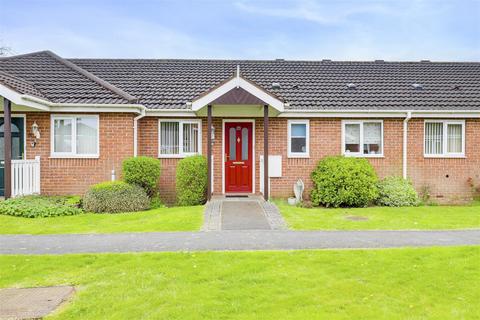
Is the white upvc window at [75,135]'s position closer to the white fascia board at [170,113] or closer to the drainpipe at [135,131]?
the drainpipe at [135,131]

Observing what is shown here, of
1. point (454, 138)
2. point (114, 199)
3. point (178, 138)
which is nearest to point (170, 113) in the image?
point (178, 138)

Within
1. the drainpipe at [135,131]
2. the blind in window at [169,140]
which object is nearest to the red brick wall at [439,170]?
the blind in window at [169,140]

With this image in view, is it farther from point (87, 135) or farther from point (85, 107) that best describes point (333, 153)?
point (85, 107)

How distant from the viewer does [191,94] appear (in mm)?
16641

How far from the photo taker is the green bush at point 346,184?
47.1 ft

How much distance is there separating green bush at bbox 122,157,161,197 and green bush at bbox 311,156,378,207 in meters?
5.81

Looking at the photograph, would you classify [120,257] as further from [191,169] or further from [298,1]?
[298,1]

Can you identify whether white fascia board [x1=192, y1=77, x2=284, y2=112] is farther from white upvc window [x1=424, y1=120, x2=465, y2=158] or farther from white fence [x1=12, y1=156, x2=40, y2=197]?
white upvc window [x1=424, y1=120, x2=465, y2=158]

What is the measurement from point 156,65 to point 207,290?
15.5m

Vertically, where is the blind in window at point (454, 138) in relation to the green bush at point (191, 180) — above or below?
above

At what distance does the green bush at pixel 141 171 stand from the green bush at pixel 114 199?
1.46 ft

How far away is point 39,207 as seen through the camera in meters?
12.5

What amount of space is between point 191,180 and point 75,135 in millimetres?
4556

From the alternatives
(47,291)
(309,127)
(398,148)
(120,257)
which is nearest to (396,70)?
(398,148)
